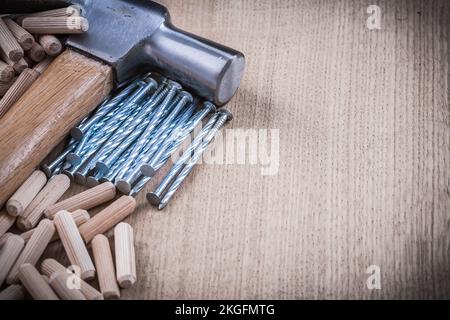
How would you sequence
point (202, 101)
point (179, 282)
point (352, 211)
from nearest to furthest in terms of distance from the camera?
point (179, 282) → point (352, 211) → point (202, 101)

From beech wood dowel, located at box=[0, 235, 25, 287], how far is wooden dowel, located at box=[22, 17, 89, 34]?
69cm

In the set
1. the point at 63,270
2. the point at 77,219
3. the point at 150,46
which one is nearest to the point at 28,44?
the point at 150,46

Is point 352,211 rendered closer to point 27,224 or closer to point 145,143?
point 145,143

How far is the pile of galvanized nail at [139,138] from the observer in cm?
192

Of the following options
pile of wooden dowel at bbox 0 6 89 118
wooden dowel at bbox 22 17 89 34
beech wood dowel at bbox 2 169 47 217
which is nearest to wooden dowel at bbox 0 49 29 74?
pile of wooden dowel at bbox 0 6 89 118

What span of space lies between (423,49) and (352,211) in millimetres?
755

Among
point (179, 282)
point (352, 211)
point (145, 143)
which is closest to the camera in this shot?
point (179, 282)

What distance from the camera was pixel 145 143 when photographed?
2006mm

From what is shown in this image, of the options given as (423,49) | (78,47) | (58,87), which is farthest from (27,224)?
(423,49)

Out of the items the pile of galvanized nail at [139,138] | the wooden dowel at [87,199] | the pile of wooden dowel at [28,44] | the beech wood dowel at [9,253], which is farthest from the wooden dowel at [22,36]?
the beech wood dowel at [9,253]

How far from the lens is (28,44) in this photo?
2.06 metres

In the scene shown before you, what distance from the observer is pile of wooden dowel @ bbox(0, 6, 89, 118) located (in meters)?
2.02

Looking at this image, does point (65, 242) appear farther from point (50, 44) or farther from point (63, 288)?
point (50, 44)

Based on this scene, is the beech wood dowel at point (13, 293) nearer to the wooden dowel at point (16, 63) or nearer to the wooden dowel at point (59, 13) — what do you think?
the wooden dowel at point (16, 63)
